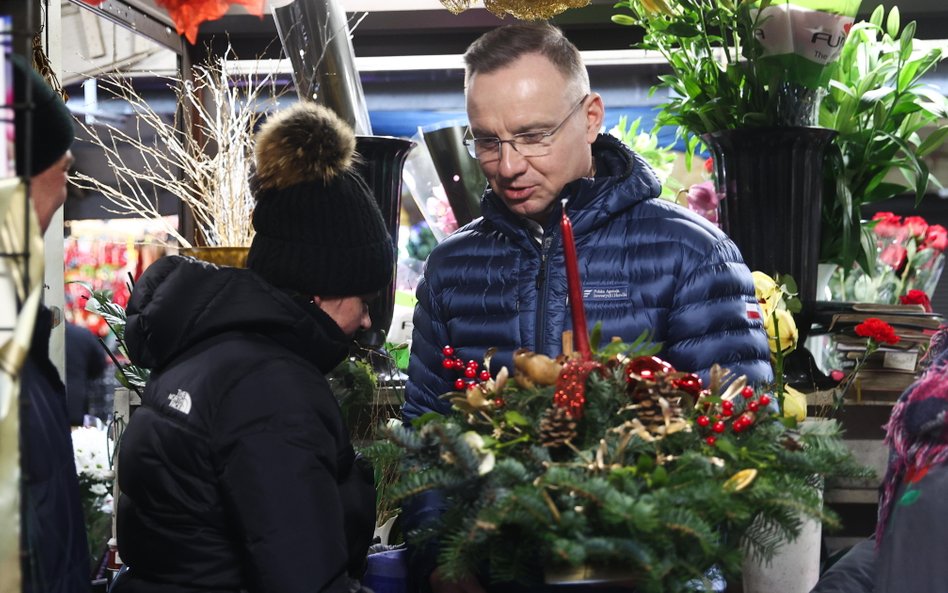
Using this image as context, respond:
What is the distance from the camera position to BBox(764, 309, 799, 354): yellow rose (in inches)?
92.2

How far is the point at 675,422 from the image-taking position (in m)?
1.11

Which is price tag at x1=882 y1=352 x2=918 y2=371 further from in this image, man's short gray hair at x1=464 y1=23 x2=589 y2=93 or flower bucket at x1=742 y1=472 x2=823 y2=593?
man's short gray hair at x1=464 y1=23 x2=589 y2=93

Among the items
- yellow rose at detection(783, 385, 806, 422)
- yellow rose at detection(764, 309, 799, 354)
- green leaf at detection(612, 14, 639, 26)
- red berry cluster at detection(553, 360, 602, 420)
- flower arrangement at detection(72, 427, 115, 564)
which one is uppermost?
green leaf at detection(612, 14, 639, 26)

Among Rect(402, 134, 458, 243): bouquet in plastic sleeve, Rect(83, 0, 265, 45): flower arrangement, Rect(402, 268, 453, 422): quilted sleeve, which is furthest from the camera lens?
Rect(402, 134, 458, 243): bouquet in plastic sleeve

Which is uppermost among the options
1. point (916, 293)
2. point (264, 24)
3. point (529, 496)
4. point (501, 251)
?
point (264, 24)

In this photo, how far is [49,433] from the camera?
4.50ft

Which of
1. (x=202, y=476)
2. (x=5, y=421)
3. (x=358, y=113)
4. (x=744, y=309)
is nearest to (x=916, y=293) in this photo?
(x=744, y=309)

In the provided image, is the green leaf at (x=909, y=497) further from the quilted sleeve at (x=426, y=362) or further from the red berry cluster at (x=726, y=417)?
the quilted sleeve at (x=426, y=362)

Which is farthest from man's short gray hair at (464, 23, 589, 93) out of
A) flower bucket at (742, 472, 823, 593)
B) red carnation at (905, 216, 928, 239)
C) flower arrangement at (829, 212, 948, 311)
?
red carnation at (905, 216, 928, 239)

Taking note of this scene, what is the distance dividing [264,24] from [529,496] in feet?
9.42

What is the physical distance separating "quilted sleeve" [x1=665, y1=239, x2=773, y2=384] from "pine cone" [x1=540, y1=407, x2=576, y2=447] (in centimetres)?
55

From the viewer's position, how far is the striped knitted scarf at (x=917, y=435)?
1237 millimetres

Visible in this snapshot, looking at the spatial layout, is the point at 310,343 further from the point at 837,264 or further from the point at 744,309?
the point at 837,264

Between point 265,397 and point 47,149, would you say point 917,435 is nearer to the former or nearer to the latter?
point 265,397
